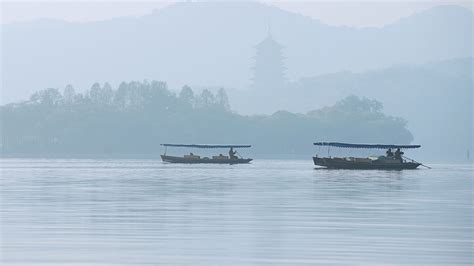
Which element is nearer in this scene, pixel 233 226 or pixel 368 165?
pixel 233 226

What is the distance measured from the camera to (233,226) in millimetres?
33406

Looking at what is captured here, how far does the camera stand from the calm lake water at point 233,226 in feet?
85.6

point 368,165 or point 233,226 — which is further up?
point 368,165

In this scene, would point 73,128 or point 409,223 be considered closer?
point 409,223

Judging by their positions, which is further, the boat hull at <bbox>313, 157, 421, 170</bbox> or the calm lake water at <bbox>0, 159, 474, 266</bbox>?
the boat hull at <bbox>313, 157, 421, 170</bbox>

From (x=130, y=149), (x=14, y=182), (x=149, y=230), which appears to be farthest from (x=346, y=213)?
(x=130, y=149)

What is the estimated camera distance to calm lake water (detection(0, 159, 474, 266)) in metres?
26.1

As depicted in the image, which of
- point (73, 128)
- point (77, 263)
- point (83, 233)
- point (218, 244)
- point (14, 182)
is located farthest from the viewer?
point (73, 128)

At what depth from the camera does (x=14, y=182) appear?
65125 mm

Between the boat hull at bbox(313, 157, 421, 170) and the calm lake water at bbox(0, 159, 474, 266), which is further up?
the boat hull at bbox(313, 157, 421, 170)

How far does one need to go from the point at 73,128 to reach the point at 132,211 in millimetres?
156909

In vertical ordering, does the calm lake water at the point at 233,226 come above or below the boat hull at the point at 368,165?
below

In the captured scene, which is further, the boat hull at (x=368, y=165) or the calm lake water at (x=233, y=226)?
the boat hull at (x=368, y=165)

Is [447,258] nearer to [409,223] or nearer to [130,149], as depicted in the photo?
[409,223]
